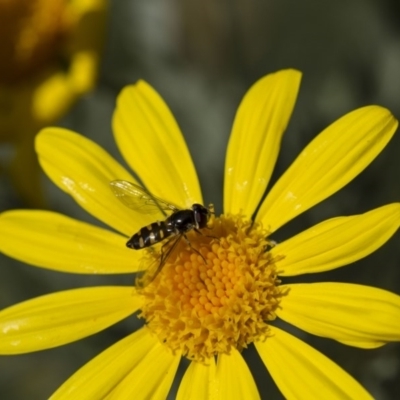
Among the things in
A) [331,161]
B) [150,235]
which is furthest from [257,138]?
[150,235]

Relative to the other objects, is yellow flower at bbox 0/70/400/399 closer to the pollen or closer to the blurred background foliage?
the pollen

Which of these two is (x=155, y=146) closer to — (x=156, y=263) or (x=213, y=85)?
(x=156, y=263)

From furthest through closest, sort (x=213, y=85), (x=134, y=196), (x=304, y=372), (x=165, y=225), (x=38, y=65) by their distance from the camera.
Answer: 1. (x=213, y=85)
2. (x=38, y=65)
3. (x=134, y=196)
4. (x=165, y=225)
5. (x=304, y=372)

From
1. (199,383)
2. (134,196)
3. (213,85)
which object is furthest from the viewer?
(213,85)

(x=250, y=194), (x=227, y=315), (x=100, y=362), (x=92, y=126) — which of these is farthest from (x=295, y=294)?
(x=92, y=126)

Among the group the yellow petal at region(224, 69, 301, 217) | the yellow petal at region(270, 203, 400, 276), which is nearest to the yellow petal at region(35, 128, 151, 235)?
the yellow petal at region(224, 69, 301, 217)
